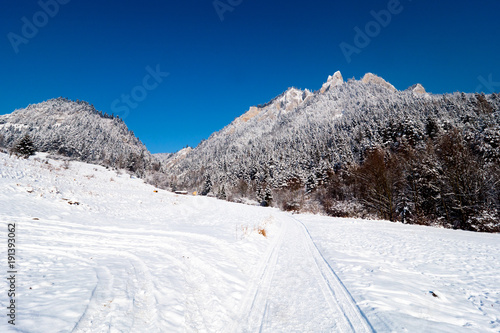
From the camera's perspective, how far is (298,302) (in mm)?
4621

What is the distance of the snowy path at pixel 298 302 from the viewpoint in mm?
3789

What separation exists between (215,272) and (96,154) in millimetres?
166197

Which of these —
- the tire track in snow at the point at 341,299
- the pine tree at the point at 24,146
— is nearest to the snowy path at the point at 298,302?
the tire track in snow at the point at 341,299

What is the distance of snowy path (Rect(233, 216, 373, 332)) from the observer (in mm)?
3789

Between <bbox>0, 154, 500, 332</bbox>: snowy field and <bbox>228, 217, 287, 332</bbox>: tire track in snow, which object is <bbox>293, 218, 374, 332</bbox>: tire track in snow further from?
<bbox>228, 217, 287, 332</bbox>: tire track in snow

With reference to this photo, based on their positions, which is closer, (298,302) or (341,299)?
(298,302)

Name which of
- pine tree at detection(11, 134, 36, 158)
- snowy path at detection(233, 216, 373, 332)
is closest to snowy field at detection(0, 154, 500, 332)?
snowy path at detection(233, 216, 373, 332)

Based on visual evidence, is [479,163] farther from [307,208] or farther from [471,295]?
[307,208]

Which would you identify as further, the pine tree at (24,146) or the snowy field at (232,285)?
the pine tree at (24,146)

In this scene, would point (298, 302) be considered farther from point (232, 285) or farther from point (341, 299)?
point (232, 285)

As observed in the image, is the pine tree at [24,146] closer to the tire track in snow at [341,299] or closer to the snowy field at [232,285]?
the snowy field at [232,285]

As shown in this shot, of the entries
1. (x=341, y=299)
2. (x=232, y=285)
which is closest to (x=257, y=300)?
(x=232, y=285)

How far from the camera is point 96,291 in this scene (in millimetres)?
3922

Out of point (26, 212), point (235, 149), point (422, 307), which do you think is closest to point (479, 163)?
point (422, 307)
